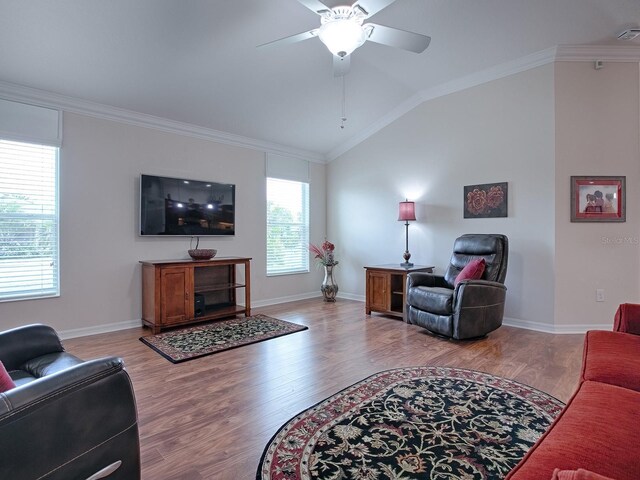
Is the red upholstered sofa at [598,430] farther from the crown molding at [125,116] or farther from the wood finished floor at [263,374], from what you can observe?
the crown molding at [125,116]

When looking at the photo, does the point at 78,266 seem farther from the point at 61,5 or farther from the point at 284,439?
the point at 284,439

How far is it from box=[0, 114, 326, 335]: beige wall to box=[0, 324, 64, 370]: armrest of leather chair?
6.77ft

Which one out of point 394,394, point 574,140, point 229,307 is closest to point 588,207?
point 574,140

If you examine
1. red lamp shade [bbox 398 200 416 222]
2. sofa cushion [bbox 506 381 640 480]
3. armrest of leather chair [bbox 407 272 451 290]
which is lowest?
sofa cushion [bbox 506 381 640 480]

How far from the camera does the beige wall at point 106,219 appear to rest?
3.66 m

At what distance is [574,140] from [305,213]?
382cm

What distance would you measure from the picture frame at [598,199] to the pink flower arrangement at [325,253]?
128 inches

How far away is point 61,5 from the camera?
2.62 metres

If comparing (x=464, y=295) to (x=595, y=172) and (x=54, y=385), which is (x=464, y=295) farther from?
(x=54, y=385)

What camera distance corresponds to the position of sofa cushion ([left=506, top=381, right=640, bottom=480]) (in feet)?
2.91

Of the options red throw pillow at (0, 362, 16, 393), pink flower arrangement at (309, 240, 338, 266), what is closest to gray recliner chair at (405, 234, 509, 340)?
pink flower arrangement at (309, 240, 338, 266)

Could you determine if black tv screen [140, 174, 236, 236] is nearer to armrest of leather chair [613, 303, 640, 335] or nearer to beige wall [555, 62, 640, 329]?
beige wall [555, 62, 640, 329]

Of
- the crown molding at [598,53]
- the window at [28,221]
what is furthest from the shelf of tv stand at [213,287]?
the crown molding at [598,53]

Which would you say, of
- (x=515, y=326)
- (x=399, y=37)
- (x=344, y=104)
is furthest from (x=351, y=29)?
(x=515, y=326)
